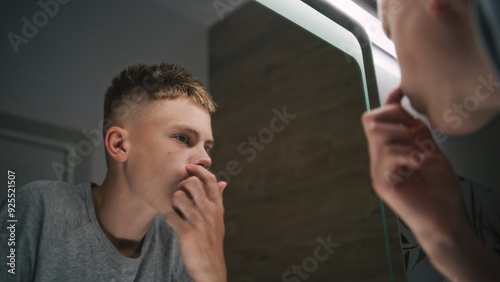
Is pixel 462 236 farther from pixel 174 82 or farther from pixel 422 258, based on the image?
pixel 174 82

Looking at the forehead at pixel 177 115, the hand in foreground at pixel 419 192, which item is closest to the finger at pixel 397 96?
the hand in foreground at pixel 419 192

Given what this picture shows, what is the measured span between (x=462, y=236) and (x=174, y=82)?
0.40 m

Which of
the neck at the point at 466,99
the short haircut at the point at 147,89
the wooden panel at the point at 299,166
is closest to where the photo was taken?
the neck at the point at 466,99

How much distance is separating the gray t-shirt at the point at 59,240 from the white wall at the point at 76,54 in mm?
41

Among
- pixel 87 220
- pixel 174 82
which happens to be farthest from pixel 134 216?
pixel 174 82

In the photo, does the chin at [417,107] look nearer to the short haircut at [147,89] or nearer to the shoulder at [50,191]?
the short haircut at [147,89]

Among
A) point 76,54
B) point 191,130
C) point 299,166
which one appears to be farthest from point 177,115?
point 299,166

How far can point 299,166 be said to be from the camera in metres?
1.09

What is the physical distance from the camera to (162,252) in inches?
21.2

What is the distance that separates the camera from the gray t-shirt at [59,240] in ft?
1.32

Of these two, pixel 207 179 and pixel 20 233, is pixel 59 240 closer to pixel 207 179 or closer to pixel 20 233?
pixel 20 233

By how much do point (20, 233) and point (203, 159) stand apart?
0.75 ft

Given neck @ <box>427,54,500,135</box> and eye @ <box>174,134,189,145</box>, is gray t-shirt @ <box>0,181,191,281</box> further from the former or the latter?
neck @ <box>427,54,500,135</box>

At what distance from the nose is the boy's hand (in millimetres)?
214
